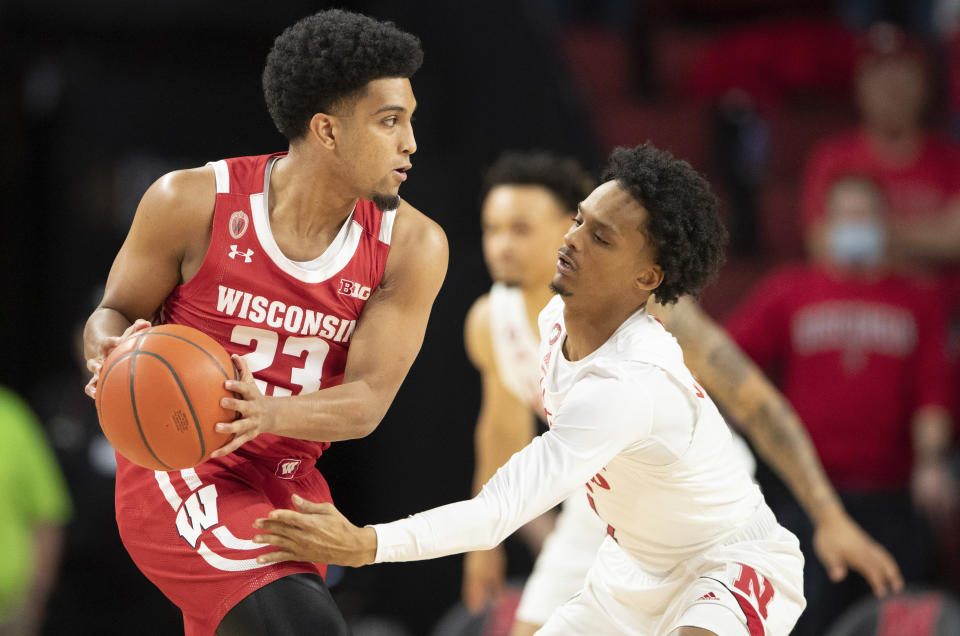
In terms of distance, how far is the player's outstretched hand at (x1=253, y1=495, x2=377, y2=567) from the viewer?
301 cm

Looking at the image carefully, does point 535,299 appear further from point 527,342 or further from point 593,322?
point 593,322

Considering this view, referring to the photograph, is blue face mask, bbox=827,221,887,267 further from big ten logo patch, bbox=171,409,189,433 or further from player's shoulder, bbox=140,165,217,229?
big ten logo patch, bbox=171,409,189,433

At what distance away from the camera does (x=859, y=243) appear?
6.52 meters

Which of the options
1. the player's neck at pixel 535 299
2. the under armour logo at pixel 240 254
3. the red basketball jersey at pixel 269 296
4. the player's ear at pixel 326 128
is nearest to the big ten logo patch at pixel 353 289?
the red basketball jersey at pixel 269 296

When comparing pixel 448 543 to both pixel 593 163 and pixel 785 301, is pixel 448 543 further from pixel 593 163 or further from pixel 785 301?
pixel 593 163

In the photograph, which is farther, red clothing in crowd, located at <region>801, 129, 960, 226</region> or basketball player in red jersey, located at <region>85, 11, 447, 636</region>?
red clothing in crowd, located at <region>801, 129, 960, 226</region>

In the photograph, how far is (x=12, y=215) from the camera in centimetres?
957

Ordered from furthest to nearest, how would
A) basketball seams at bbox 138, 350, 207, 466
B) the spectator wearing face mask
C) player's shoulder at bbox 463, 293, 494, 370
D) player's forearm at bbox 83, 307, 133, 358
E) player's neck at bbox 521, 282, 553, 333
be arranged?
the spectator wearing face mask → player's shoulder at bbox 463, 293, 494, 370 → player's neck at bbox 521, 282, 553, 333 → player's forearm at bbox 83, 307, 133, 358 → basketball seams at bbox 138, 350, 207, 466

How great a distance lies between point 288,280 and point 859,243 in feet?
12.6

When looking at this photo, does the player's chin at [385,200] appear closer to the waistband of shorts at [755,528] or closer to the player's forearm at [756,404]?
the player's forearm at [756,404]

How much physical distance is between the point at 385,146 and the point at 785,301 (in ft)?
11.7

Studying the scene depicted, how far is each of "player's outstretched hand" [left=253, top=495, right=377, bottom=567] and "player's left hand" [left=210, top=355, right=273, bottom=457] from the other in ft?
0.75

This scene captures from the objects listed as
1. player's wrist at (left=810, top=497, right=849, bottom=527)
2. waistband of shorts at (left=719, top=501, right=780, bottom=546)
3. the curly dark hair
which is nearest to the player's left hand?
waistband of shorts at (left=719, top=501, right=780, bottom=546)

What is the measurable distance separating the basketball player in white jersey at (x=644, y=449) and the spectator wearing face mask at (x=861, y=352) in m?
2.70
